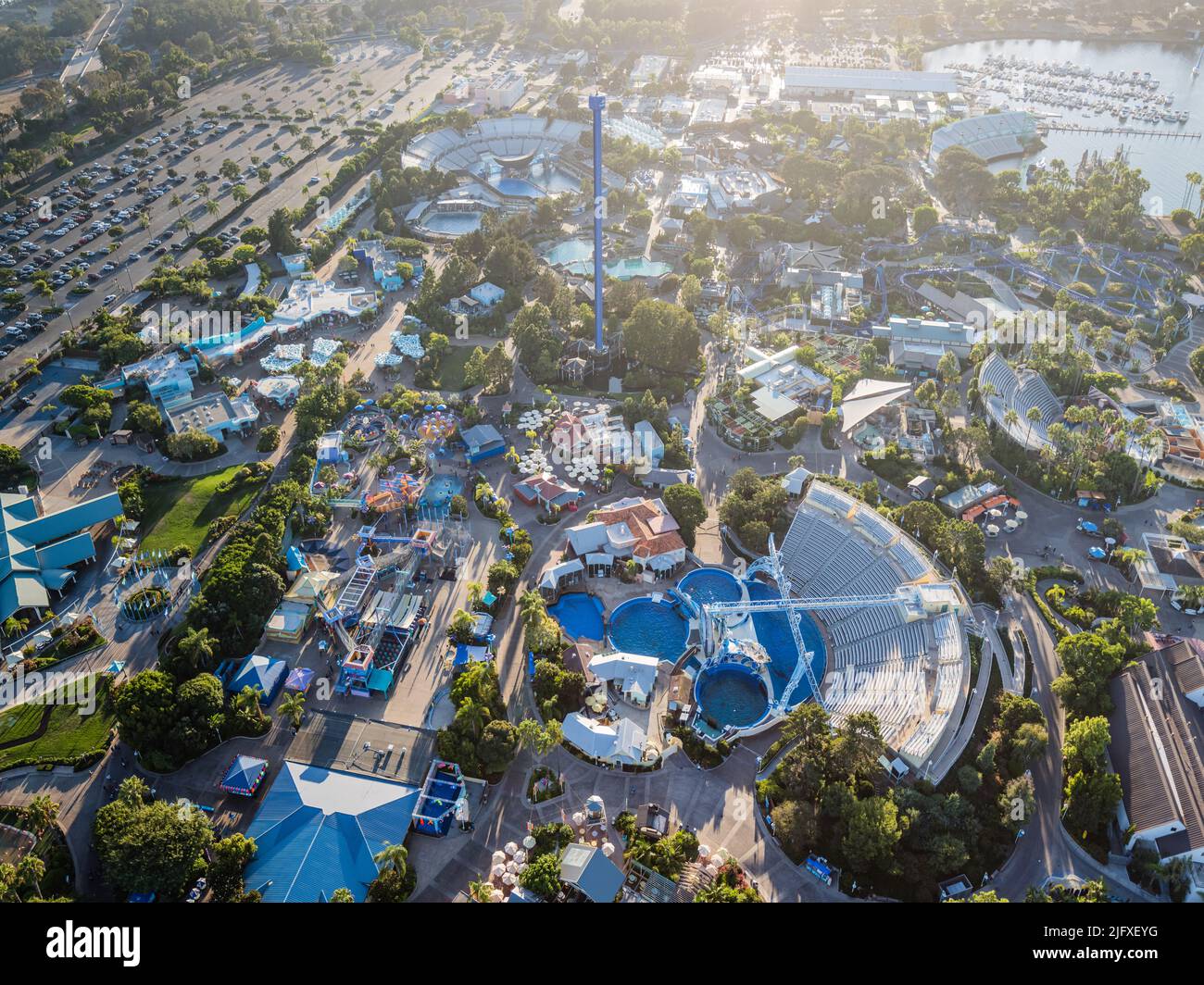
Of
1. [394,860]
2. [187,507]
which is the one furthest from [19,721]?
[394,860]

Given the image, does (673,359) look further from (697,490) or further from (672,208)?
(672,208)

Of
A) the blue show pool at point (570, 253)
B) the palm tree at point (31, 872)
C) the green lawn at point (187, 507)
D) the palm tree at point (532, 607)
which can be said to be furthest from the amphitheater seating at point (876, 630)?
the blue show pool at point (570, 253)

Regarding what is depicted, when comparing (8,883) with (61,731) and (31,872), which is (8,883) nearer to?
(31,872)

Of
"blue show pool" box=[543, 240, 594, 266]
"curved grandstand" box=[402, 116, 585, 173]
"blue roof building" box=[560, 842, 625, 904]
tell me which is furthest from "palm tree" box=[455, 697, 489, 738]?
"curved grandstand" box=[402, 116, 585, 173]

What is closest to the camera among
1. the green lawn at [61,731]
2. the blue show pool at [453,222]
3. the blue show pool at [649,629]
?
the green lawn at [61,731]

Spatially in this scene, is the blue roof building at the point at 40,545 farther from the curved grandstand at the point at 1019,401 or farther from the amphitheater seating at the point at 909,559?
the curved grandstand at the point at 1019,401
